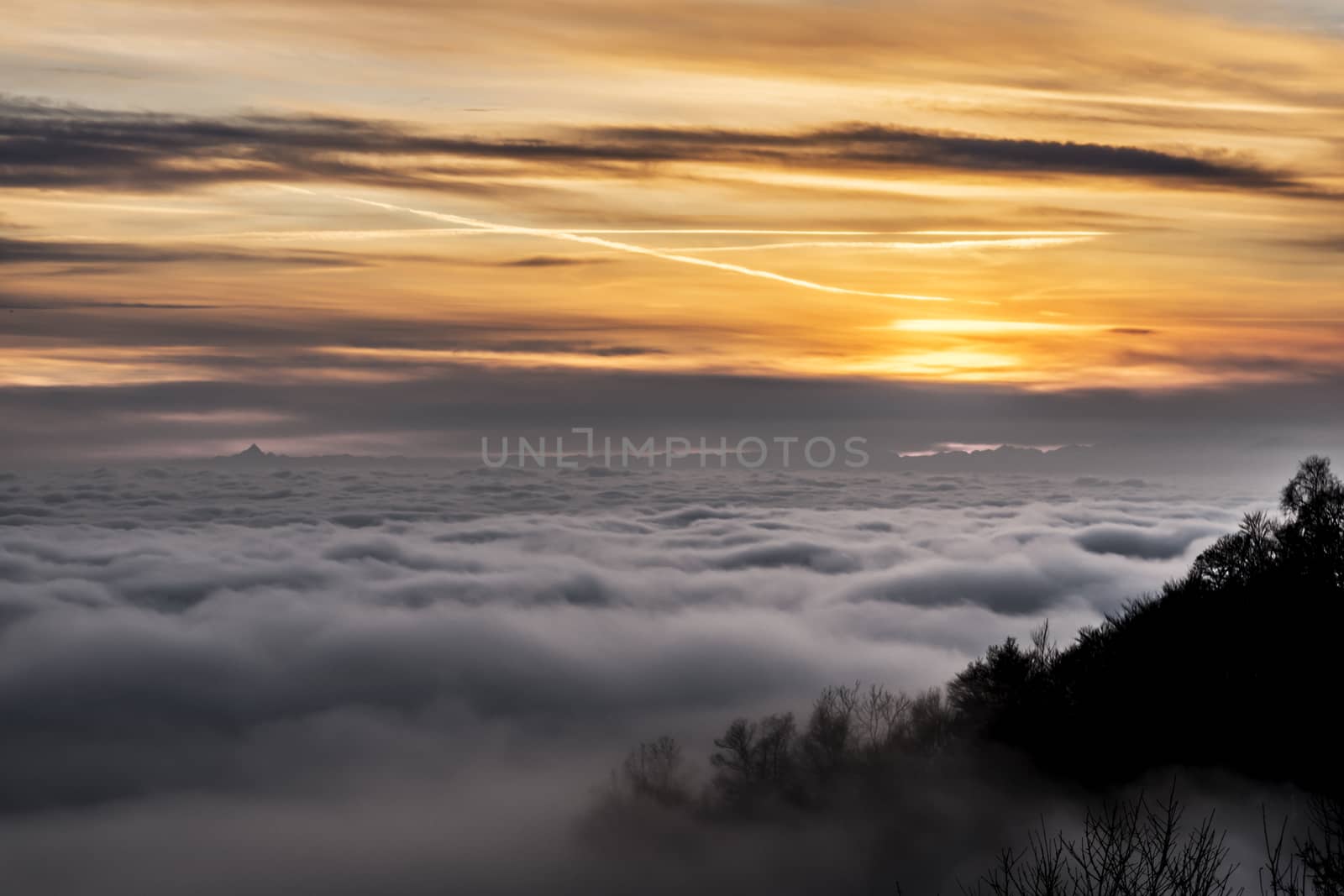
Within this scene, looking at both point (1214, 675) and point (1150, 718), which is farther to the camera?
point (1150, 718)

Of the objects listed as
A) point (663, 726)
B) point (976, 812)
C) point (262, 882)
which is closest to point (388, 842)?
point (262, 882)

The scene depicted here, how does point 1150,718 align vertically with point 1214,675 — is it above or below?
below

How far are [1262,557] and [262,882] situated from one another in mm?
141119

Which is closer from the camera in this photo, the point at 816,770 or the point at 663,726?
the point at 816,770

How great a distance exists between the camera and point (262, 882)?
516ft

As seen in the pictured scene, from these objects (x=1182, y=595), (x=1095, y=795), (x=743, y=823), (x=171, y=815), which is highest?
(x=1182, y=595)

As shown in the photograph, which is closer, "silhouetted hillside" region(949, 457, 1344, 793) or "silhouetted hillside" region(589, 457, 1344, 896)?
"silhouetted hillside" region(589, 457, 1344, 896)

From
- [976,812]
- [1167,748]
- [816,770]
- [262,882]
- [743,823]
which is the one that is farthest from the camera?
[262,882]

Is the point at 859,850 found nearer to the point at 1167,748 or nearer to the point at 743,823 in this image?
the point at 743,823

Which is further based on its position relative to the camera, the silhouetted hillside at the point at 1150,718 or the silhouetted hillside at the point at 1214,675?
the silhouetted hillside at the point at 1214,675

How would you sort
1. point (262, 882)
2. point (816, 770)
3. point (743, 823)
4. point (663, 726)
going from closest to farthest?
point (816, 770) < point (743, 823) < point (262, 882) < point (663, 726)

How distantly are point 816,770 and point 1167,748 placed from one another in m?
33.9

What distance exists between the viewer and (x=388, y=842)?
161 meters

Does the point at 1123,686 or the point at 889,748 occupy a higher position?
the point at 1123,686
